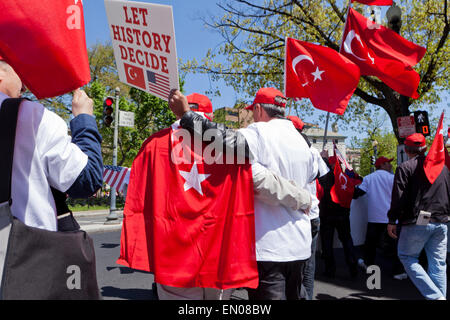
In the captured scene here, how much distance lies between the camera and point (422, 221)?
4.04m

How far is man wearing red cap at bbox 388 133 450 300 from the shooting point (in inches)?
159

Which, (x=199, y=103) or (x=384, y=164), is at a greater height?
(x=199, y=103)

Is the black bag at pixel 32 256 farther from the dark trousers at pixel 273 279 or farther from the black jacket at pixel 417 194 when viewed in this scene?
the black jacket at pixel 417 194

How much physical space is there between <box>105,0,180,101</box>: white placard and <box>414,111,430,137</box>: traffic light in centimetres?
913

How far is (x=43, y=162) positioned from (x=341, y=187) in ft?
15.7

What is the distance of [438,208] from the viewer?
409 centimetres

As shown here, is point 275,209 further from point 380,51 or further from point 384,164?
point 384,164

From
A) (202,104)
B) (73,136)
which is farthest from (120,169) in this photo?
(73,136)

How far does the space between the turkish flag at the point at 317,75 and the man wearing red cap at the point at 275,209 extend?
225cm

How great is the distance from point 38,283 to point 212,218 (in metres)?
1.17

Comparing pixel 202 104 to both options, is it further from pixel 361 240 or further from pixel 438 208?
pixel 361 240

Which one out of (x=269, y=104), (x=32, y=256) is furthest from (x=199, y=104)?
(x=32, y=256)

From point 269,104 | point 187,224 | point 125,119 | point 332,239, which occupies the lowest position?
point 332,239
